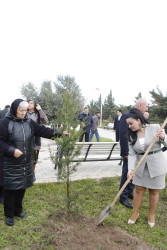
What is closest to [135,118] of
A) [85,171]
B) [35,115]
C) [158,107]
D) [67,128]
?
[67,128]

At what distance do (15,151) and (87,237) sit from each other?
152cm

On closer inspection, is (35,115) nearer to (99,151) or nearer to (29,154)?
(29,154)

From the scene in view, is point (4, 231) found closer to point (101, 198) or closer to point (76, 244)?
point (76, 244)

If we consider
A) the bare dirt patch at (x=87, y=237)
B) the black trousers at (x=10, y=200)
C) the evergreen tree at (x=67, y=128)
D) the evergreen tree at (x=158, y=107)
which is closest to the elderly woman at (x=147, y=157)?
the bare dirt patch at (x=87, y=237)

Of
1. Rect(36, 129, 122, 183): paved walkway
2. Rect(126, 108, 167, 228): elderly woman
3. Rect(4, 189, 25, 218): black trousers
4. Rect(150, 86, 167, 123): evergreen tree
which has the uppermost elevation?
Rect(150, 86, 167, 123): evergreen tree

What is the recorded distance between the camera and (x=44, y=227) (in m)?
2.92

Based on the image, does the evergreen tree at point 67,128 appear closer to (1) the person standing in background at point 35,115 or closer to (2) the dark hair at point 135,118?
(2) the dark hair at point 135,118

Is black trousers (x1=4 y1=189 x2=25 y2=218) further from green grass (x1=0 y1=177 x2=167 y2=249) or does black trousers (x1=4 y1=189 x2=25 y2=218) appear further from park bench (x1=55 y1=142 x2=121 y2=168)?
park bench (x1=55 y1=142 x2=121 y2=168)

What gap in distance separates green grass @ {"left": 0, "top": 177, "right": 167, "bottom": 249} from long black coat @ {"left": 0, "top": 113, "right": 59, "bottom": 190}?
627 millimetres

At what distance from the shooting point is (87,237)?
2.67 metres

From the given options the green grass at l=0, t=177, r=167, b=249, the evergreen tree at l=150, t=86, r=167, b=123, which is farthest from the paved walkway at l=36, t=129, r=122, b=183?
the evergreen tree at l=150, t=86, r=167, b=123

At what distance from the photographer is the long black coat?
9.14ft

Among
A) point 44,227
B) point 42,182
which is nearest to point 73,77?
point 42,182

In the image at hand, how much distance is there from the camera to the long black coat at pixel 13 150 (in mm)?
2787
